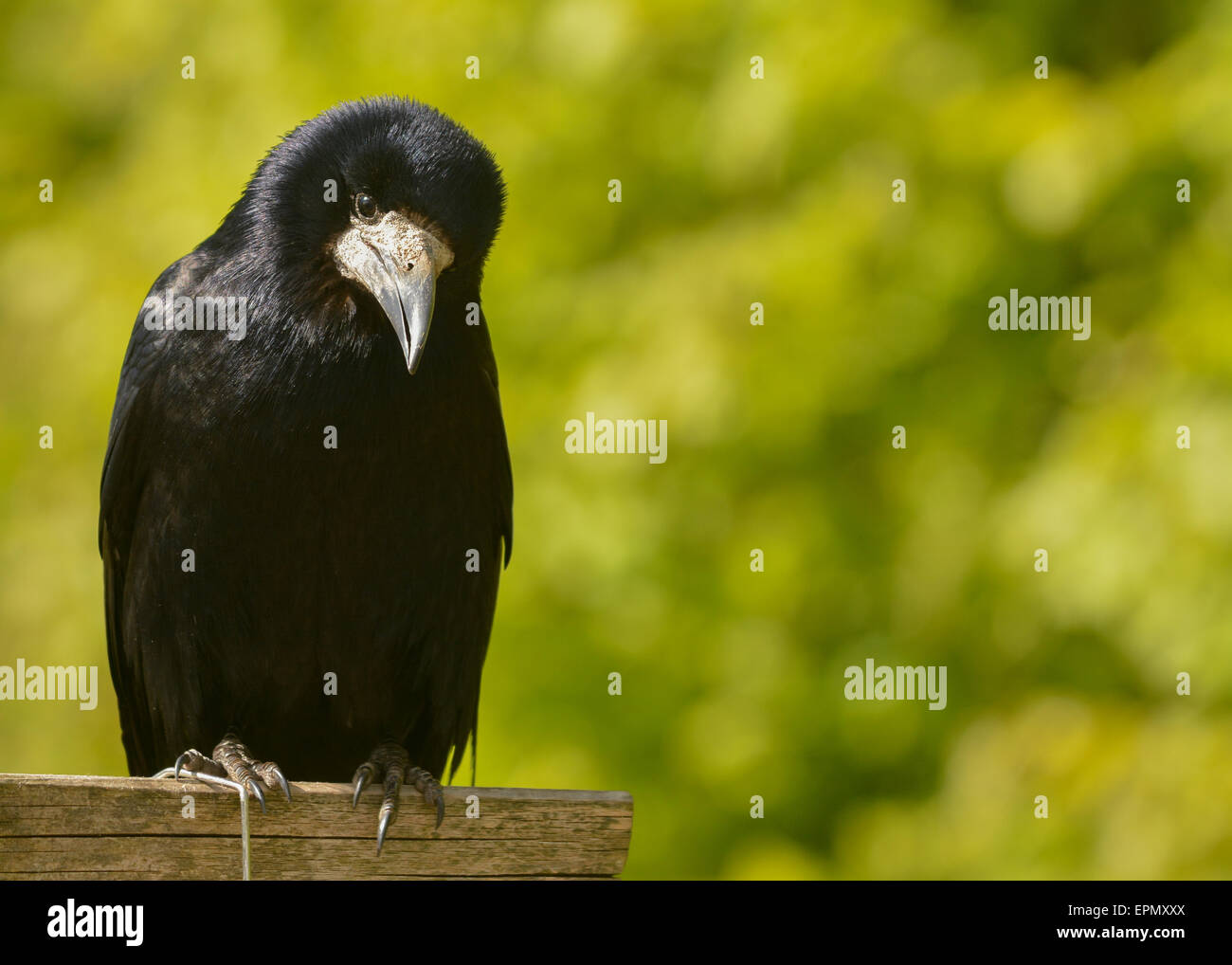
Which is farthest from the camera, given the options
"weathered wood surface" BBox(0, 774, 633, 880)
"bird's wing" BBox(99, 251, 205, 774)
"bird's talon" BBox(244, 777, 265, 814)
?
"bird's wing" BBox(99, 251, 205, 774)

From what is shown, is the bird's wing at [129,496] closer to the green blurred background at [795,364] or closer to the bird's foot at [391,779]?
the bird's foot at [391,779]

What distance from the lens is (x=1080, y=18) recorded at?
6.86 meters

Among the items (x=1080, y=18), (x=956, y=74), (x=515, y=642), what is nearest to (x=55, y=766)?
(x=515, y=642)

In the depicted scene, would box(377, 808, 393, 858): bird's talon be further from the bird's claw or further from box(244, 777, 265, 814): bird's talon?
box(244, 777, 265, 814): bird's talon

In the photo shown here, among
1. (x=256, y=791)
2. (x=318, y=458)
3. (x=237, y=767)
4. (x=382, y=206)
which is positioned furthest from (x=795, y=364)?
(x=256, y=791)

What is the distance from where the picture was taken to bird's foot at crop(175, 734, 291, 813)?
3.43 metres

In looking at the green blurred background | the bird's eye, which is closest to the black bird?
the bird's eye

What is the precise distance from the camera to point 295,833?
328cm

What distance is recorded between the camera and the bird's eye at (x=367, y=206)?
3971mm

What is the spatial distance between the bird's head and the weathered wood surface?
1.08m

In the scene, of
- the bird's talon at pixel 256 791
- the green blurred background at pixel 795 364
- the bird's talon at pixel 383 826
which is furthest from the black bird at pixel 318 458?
the green blurred background at pixel 795 364

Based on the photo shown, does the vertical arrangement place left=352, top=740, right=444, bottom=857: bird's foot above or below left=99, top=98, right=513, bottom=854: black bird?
below

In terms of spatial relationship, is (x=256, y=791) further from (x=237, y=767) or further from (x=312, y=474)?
(x=312, y=474)

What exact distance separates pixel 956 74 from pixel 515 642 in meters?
3.06
